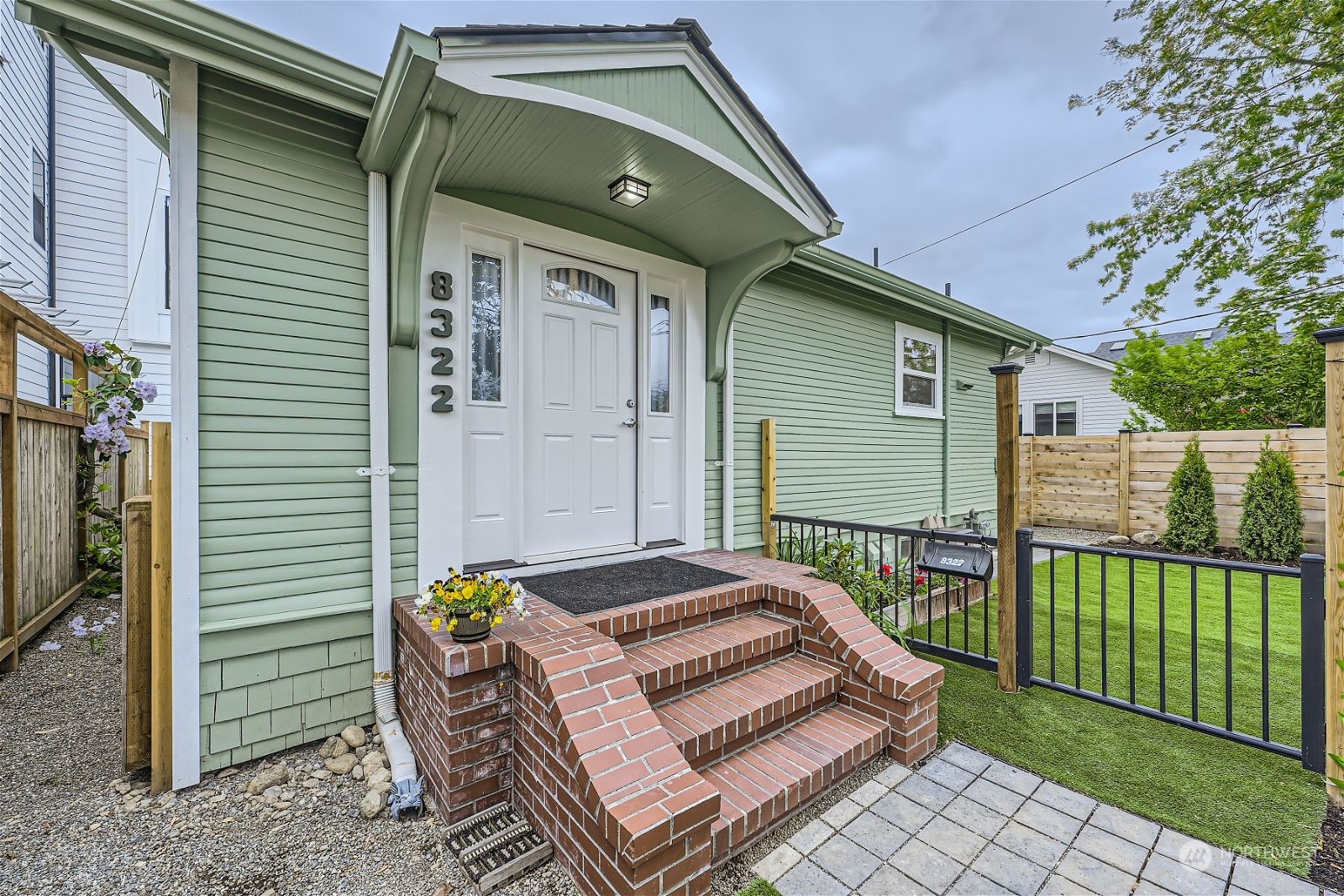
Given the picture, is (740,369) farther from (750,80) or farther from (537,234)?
(750,80)

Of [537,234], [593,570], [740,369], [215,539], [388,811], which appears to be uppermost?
[537,234]

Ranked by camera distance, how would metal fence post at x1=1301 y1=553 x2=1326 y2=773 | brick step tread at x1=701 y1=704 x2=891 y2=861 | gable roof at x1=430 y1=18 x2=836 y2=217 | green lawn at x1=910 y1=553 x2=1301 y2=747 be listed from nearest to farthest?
brick step tread at x1=701 y1=704 x2=891 y2=861 → gable roof at x1=430 y1=18 x2=836 y2=217 → metal fence post at x1=1301 y1=553 x2=1326 y2=773 → green lawn at x1=910 y1=553 x2=1301 y2=747

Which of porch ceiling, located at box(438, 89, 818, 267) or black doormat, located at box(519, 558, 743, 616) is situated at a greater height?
porch ceiling, located at box(438, 89, 818, 267)

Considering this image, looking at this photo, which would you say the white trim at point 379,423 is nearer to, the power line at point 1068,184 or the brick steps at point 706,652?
the brick steps at point 706,652

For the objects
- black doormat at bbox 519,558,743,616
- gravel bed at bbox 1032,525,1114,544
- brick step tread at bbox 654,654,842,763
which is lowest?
gravel bed at bbox 1032,525,1114,544

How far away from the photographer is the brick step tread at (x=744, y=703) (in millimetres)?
2170

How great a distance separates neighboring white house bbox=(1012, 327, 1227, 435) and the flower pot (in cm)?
1455

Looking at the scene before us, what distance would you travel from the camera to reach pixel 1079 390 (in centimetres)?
1380

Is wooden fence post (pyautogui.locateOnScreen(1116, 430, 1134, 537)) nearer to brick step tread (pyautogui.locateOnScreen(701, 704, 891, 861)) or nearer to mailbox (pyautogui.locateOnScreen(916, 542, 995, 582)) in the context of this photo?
mailbox (pyautogui.locateOnScreen(916, 542, 995, 582))

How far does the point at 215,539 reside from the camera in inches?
94.2

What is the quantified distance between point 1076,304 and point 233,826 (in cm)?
2685

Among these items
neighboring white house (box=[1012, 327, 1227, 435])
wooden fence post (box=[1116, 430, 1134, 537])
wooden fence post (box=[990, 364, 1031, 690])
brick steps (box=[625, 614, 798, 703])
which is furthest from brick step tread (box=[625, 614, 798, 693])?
neighboring white house (box=[1012, 327, 1227, 435])

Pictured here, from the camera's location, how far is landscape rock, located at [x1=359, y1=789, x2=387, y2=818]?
6.96ft

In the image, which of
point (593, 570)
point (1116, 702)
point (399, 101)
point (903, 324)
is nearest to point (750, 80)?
point (903, 324)
